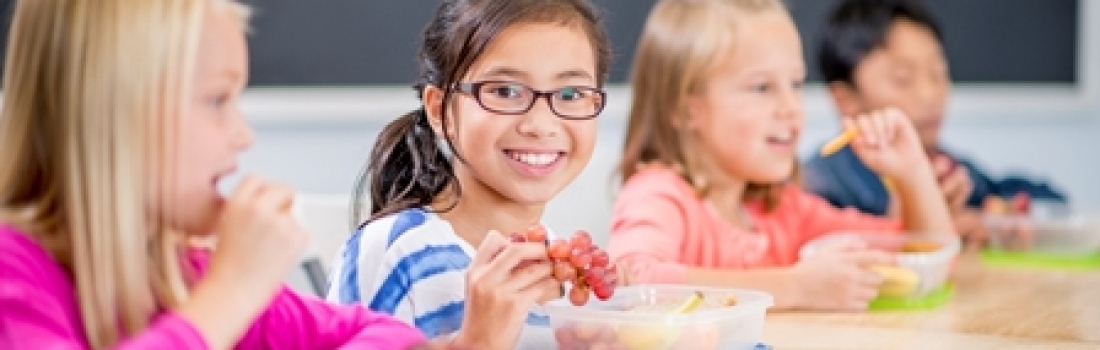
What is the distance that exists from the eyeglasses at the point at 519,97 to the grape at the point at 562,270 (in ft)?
0.63

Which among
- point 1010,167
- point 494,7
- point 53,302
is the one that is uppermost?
point 494,7

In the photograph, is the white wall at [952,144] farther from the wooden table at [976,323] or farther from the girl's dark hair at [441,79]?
the girl's dark hair at [441,79]

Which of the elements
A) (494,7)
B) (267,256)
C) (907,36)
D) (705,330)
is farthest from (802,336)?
(907,36)

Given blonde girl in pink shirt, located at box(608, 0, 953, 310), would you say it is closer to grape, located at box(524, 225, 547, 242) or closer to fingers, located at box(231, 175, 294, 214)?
grape, located at box(524, 225, 547, 242)

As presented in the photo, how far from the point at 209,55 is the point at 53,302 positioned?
6.0 inches

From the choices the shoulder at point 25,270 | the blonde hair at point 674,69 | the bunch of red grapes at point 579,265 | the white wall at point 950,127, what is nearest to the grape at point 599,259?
the bunch of red grapes at point 579,265

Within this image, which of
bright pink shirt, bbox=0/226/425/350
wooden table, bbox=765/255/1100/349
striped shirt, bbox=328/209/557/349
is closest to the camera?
bright pink shirt, bbox=0/226/425/350

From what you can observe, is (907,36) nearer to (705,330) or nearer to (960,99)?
(960,99)

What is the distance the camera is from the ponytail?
125 cm

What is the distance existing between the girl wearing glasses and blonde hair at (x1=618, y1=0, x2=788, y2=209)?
491 mm

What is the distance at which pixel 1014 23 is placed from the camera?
9.78 feet

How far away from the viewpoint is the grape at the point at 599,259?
3.42 feet

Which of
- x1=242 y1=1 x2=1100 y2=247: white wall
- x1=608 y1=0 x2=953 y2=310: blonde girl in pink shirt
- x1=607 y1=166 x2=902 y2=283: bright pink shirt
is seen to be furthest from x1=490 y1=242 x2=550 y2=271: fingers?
x1=242 y1=1 x2=1100 y2=247: white wall

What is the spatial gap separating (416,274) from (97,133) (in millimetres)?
366
